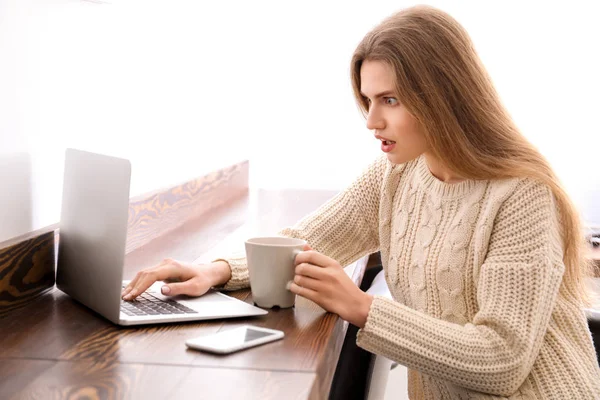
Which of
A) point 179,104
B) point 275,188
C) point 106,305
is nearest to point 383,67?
point 106,305

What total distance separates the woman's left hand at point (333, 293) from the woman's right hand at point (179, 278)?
166 mm

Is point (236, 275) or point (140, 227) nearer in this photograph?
point (236, 275)

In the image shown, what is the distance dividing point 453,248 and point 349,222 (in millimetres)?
243

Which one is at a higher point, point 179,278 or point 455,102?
point 455,102

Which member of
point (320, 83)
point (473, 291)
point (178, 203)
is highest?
point (320, 83)

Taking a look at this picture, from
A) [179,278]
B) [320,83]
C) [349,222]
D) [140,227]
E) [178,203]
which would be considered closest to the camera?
[179,278]

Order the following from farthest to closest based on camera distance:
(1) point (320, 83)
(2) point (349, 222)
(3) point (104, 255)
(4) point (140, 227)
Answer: (1) point (320, 83) < (4) point (140, 227) < (2) point (349, 222) < (3) point (104, 255)

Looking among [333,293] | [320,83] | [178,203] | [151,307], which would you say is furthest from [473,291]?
[320,83]

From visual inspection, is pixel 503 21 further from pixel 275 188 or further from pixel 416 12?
pixel 416 12

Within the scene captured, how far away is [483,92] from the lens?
1119mm

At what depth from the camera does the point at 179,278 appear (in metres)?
1.09

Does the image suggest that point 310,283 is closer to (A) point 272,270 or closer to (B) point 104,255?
(A) point 272,270

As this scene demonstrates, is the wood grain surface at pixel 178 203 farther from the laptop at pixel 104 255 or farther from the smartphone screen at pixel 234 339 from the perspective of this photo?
the smartphone screen at pixel 234 339

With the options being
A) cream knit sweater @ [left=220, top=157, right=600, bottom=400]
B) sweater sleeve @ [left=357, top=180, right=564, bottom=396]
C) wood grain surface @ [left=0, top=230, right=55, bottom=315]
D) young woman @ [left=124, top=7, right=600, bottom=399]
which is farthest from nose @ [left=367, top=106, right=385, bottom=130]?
wood grain surface @ [left=0, top=230, right=55, bottom=315]
